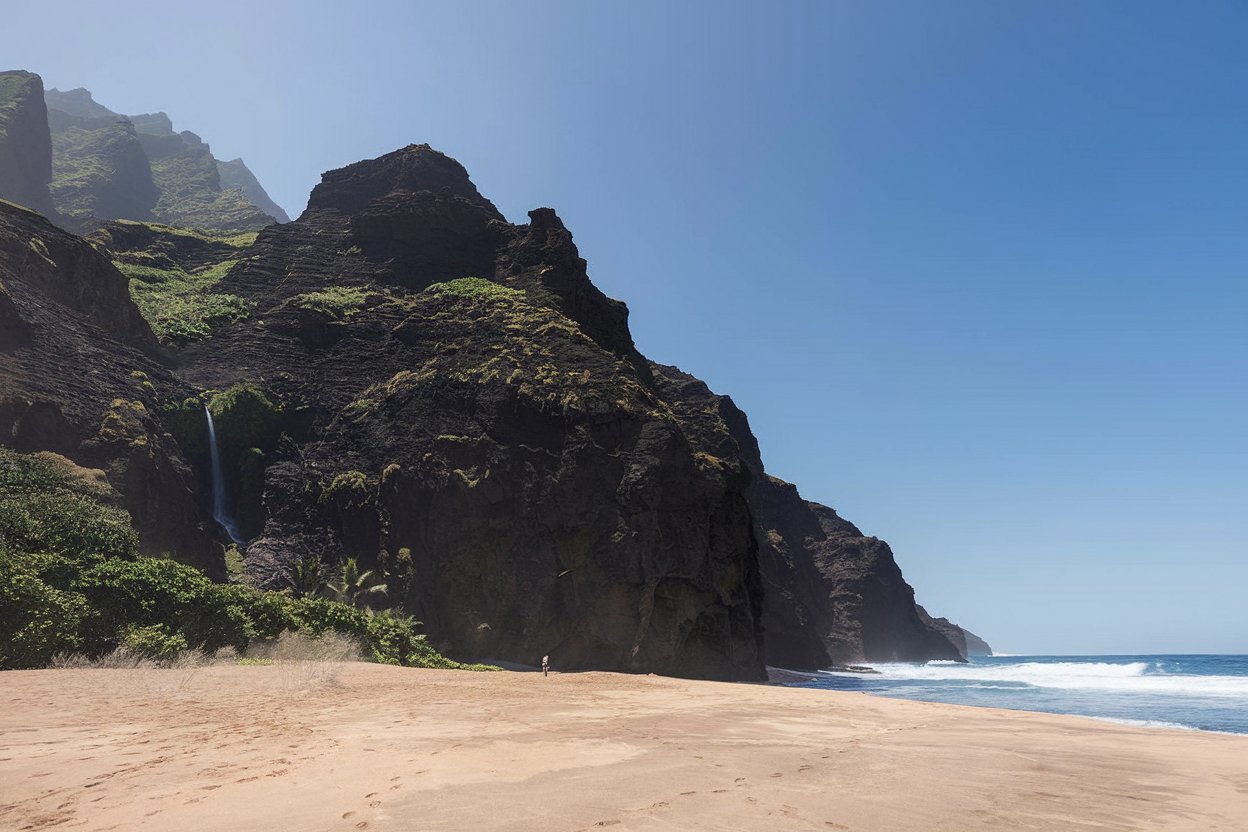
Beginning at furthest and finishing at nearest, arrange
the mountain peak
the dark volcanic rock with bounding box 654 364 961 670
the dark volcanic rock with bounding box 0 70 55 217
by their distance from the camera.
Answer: the dark volcanic rock with bounding box 0 70 55 217 → the dark volcanic rock with bounding box 654 364 961 670 → the mountain peak

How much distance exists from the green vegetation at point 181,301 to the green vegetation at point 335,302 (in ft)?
17.0

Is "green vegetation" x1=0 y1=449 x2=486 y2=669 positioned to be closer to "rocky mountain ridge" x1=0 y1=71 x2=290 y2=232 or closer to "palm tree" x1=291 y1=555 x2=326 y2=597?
"palm tree" x1=291 y1=555 x2=326 y2=597

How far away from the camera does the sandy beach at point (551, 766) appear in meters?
5.32

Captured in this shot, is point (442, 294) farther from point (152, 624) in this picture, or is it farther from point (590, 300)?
point (152, 624)

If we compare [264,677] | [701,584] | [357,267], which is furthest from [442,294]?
[264,677]

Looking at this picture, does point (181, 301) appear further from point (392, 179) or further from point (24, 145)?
point (24, 145)

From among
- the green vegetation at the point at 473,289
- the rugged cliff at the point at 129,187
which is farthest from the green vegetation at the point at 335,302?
the rugged cliff at the point at 129,187

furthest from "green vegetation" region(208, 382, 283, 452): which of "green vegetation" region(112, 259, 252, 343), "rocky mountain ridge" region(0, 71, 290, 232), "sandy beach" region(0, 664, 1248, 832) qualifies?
"rocky mountain ridge" region(0, 71, 290, 232)

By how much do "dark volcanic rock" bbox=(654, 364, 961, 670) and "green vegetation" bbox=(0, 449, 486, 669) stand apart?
1767 inches

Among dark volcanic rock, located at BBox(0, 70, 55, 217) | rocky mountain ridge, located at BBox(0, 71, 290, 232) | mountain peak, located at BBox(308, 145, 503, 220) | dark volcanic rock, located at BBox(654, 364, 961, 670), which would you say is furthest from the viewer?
rocky mountain ridge, located at BBox(0, 71, 290, 232)

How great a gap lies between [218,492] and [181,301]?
21.7 metres

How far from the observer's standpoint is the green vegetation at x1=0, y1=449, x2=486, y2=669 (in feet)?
51.6

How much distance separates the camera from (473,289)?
181 feet

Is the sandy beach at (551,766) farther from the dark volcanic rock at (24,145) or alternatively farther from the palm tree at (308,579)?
the dark volcanic rock at (24,145)
